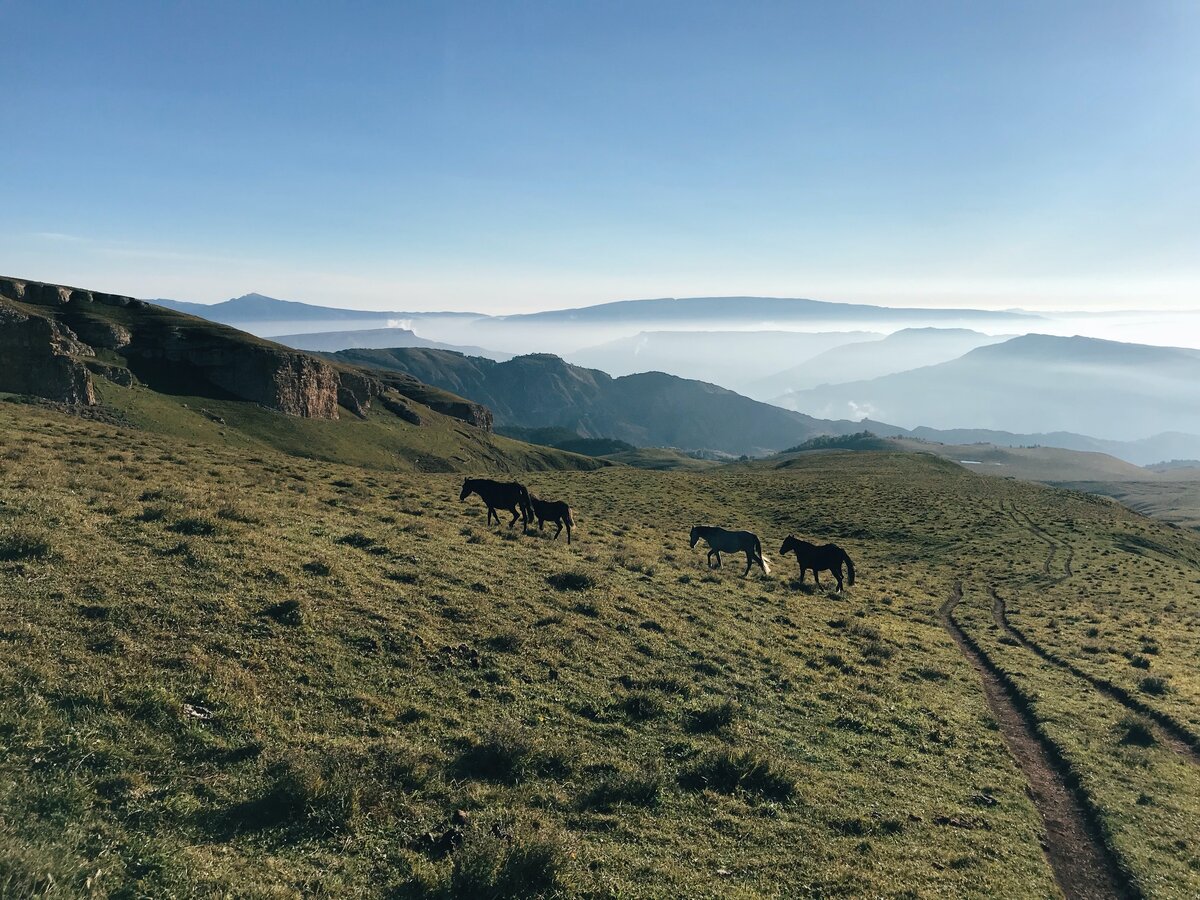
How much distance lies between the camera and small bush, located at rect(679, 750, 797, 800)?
38.2 ft

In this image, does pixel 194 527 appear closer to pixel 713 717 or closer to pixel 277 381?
pixel 713 717

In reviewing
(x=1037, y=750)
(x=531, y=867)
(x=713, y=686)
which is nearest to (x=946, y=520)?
(x=1037, y=750)

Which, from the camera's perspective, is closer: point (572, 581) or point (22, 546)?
point (22, 546)

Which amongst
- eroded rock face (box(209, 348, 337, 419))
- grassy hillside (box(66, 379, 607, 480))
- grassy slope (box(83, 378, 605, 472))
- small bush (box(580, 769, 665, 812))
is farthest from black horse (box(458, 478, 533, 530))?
eroded rock face (box(209, 348, 337, 419))

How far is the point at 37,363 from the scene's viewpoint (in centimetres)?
6412

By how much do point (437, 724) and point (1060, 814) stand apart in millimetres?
13368

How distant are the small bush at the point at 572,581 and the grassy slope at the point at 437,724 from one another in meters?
0.11

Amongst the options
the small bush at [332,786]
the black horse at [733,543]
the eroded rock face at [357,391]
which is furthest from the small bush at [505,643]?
the eroded rock face at [357,391]

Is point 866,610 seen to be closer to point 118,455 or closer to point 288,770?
point 288,770

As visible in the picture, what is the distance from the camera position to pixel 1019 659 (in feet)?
79.0

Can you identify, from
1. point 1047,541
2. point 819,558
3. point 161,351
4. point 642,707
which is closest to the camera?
point 642,707

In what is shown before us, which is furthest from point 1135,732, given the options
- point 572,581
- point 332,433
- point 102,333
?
point 102,333

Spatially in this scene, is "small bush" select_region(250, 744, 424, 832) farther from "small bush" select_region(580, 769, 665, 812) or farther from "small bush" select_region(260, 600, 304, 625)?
"small bush" select_region(260, 600, 304, 625)

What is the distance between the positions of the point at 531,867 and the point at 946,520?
Result: 63.6m
